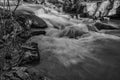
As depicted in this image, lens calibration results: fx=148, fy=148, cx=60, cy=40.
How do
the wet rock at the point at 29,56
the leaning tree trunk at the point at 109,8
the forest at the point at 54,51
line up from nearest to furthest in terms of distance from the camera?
the forest at the point at 54,51
the wet rock at the point at 29,56
the leaning tree trunk at the point at 109,8

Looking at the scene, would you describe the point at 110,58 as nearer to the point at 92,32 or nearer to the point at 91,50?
the point at 91,50

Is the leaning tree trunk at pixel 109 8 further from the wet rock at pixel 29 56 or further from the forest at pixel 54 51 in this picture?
the wet rock at pixel 29 56

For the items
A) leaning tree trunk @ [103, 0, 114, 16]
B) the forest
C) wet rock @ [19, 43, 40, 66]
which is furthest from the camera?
leaning tree trunk @ [103, 0, 114, 16]

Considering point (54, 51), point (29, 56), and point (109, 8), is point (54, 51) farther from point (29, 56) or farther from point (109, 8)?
point (109, 8)

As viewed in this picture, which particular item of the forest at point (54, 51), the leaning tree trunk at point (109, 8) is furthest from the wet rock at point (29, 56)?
the leaning tree trunk at point (109, 8)

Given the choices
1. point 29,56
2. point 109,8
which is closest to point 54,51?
point 29,56

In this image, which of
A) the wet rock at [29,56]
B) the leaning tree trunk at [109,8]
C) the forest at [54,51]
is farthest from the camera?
the leaning tree trunk at [109,8]

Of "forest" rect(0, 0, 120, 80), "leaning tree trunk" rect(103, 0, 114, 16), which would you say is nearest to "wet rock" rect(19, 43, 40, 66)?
"forest" rect(0, 0, 120, 80)

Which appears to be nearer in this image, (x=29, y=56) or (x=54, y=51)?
(x=29, y=56)

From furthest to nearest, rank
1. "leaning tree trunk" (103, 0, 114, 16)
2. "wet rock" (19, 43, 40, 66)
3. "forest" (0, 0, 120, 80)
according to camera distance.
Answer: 1. "leaning tree trunk" (103, 0, 114, 16)
2. "wet rock" (19, 43, 40, 66)
3. "forest" (0, 0, 120, 80)

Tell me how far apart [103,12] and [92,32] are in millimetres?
4074

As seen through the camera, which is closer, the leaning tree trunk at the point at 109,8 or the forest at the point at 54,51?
the forest at the point at 54,51

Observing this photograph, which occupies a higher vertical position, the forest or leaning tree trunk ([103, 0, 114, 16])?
leaning tree trunk ([103, 0, 114, 16])

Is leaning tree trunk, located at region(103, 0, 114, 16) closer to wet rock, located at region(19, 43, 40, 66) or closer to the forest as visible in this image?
the forest
